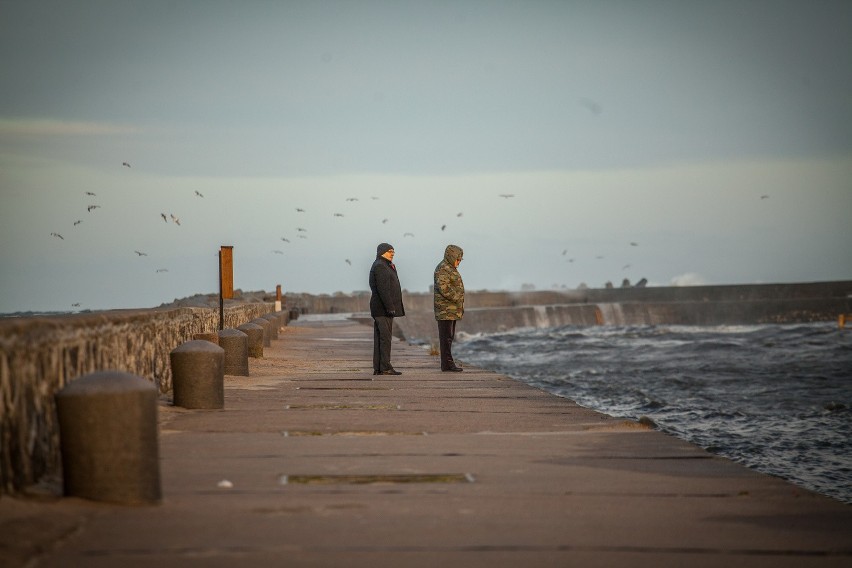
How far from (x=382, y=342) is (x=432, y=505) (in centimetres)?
874

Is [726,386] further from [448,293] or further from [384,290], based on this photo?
[384,290]

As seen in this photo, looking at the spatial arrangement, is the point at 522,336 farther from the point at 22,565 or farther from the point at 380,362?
the point at 22,565

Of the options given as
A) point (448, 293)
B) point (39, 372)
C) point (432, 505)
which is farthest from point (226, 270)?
point (432, 505)

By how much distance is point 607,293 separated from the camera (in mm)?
87750

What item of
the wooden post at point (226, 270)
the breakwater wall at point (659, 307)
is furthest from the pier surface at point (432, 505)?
the breakwater wall at point (659, 307)

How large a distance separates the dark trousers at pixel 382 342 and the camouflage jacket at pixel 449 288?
2.77 ft

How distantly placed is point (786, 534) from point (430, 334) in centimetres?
5320

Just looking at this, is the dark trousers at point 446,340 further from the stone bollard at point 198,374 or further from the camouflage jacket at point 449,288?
the stone bollard at point 198,374

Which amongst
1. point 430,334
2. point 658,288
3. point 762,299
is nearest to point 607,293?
point 658,288

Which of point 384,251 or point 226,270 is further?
point 384,251

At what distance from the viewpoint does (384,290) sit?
44.4 ft

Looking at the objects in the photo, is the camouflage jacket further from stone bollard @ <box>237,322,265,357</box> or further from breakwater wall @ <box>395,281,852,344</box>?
breakwater wall @ <box>395,281,852,344</box>

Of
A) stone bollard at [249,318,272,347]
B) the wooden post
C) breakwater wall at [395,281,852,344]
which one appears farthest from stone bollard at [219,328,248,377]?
breakwater wall at [395,281,852,344]

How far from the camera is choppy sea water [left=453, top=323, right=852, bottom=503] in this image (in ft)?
45.7
